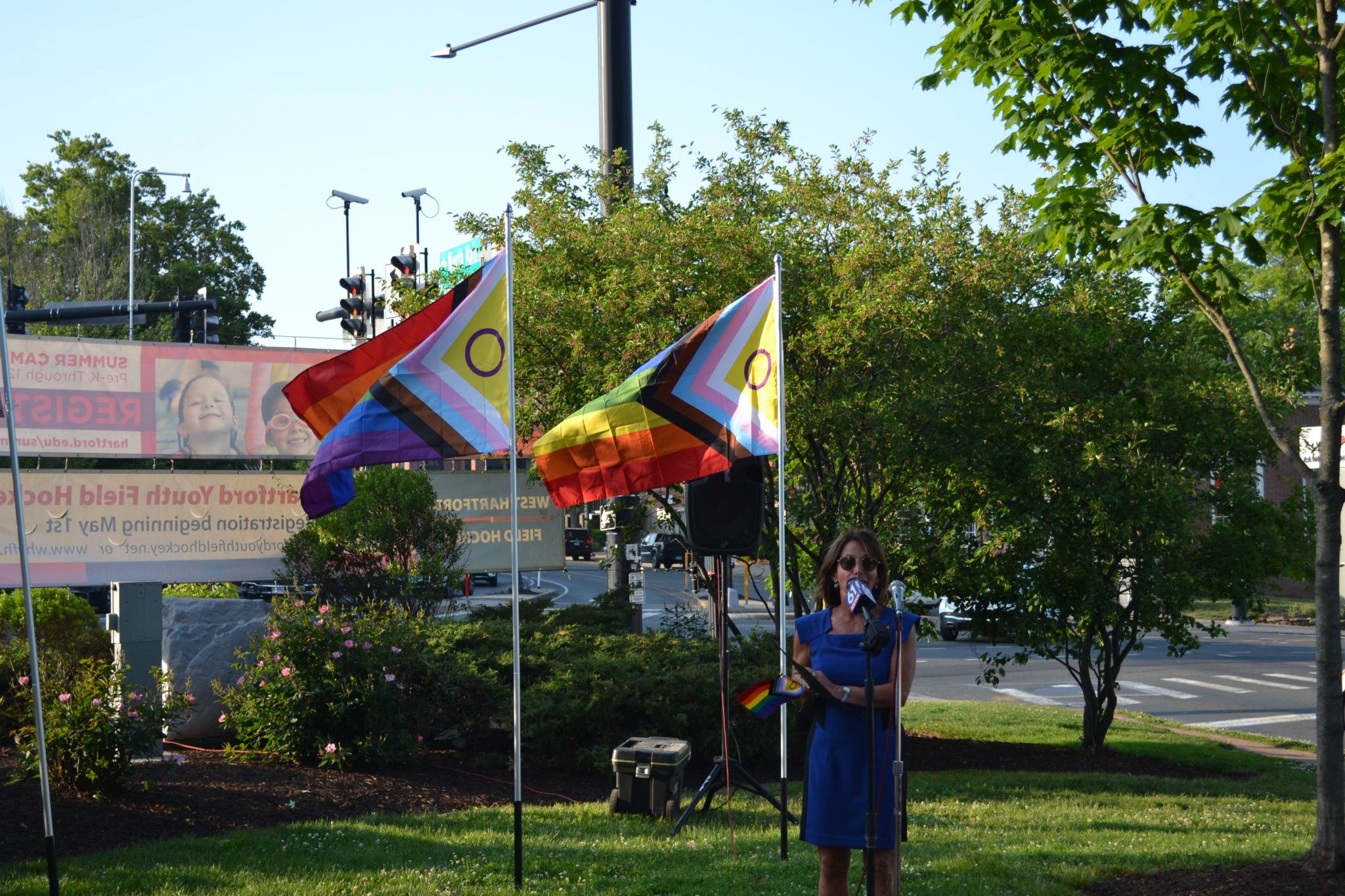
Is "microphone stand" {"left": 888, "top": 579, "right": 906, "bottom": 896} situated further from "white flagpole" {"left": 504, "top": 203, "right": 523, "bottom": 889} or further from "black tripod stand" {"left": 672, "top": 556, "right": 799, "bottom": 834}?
"white flagpole" {"left": 504, "top": 203, "right": 523, "bottom": 889}

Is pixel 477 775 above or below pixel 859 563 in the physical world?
below

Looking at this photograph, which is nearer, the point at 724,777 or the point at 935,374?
the point at 724,777

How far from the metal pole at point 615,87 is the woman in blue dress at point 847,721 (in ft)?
31.0

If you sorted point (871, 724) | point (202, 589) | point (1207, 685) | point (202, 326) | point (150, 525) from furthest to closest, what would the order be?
1. point (202, 326)
2. point (1207, 685)
3. point (202, 589)
4. point (150, 525)
5. point (871, 724)

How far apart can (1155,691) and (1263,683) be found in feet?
8.64

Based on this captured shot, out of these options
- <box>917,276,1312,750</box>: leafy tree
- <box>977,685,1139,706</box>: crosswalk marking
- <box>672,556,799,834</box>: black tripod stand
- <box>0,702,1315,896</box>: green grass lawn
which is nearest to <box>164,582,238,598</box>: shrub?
<box>0,702,1315,896</box>: green grass lawn

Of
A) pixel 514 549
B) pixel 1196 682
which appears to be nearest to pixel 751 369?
pixel 514 549

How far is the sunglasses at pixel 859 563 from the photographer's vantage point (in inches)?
218

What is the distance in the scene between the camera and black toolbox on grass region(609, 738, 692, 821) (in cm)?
895

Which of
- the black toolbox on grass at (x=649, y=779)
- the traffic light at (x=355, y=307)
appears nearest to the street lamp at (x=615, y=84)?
the black toolbox on grass at (x=649, y=779)

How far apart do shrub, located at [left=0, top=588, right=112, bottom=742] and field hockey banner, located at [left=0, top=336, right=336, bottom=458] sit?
2069 millimetres

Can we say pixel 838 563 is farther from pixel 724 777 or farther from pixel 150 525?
pixel 150 525

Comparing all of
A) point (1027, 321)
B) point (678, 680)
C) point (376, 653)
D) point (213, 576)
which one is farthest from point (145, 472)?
point (1027, 321)

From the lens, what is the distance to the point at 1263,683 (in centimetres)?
2358
